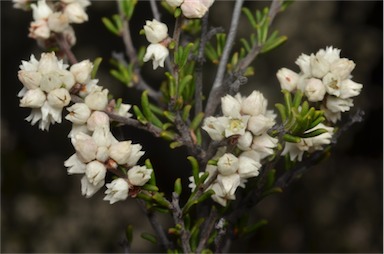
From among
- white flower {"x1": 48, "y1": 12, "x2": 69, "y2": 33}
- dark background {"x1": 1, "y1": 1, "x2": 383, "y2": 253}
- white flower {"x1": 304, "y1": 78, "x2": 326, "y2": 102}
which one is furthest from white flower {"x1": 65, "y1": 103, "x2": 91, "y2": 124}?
dark background {"x1": 1, "y1": 1, "x2": 383, "y2": 253}

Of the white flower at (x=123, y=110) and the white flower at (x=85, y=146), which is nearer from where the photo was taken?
the white flower at (x=85, y=146)

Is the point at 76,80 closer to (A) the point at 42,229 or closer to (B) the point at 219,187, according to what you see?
(B) the point at 219,187

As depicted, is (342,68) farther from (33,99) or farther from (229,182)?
(33,99)

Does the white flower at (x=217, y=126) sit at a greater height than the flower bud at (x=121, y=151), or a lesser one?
greater

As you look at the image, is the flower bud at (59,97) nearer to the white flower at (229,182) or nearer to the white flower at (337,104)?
the white flower at (229,182)

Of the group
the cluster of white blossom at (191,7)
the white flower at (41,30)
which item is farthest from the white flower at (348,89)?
the white flower at (41,30)

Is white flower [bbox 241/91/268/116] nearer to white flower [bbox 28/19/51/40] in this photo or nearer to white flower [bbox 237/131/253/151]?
white flower [bbox 237/131/253/151]

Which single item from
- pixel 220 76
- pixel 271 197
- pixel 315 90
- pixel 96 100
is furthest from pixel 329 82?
pixel 271 197
